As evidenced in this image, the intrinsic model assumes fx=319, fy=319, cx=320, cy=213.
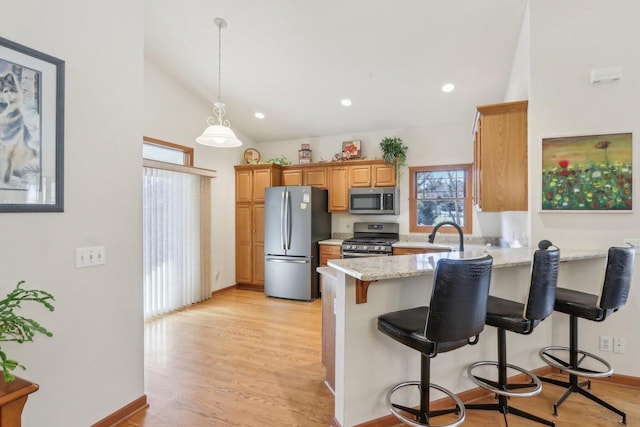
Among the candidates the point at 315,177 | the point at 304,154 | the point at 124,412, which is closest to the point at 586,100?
the point at 315,177

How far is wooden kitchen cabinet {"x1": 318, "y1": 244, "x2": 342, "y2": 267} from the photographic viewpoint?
5043 mm

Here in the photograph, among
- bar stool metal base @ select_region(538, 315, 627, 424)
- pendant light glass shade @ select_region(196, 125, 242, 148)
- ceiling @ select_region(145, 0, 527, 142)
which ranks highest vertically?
ceiling @ select_region(145, 0, 527, 142)

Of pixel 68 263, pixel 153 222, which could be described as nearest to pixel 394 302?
pixel 68 263

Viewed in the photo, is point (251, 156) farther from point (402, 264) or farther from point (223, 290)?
point (402, 264)

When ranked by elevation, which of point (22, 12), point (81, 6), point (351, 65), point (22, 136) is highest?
point (351, 65)

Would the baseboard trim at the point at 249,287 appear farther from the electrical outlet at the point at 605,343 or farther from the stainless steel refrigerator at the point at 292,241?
the electrical outlet at the point at 605,343

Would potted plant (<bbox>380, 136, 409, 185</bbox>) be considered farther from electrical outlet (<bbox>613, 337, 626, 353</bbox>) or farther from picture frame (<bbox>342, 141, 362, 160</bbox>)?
electrical outlet (<bbox>613, 337, 626, 353</bbox>)

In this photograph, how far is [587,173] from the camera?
251 centimetres

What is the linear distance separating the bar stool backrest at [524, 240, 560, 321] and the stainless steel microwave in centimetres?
318

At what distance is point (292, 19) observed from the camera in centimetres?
320

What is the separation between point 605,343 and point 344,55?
3.60m

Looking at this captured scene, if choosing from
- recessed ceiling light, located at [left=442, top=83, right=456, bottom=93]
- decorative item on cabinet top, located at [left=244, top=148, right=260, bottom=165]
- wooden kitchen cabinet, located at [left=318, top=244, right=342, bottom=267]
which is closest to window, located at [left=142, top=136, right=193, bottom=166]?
decorative item on cabinet top, located at [left=244, top=148, right=260, bottom=165]

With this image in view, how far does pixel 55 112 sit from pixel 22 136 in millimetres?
211

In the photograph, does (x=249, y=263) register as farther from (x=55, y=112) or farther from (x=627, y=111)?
(x=627, y=111)
